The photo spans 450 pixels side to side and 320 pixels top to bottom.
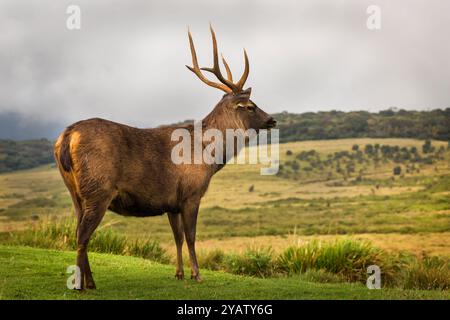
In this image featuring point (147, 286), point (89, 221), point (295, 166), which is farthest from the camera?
point (295, 166)

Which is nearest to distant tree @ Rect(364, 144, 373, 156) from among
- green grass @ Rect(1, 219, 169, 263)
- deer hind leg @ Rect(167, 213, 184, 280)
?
green grass @ Rect(1, 219, 169, 263)

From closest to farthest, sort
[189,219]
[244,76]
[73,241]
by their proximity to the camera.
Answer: [189,219] → [244,76] → [73,241]

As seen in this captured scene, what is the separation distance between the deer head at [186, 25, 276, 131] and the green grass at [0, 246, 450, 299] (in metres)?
3.00

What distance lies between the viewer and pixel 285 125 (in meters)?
74.4

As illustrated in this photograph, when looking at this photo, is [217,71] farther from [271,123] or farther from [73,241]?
[73,241]

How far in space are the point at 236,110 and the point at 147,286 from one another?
3.62 m

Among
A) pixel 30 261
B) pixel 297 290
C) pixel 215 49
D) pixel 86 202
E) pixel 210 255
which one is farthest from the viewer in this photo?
pixel 210 255

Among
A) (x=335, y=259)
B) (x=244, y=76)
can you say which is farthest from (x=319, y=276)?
(x=244, y=76)

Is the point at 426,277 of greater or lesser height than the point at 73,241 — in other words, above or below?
below

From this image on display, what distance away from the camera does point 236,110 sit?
11703 mm
